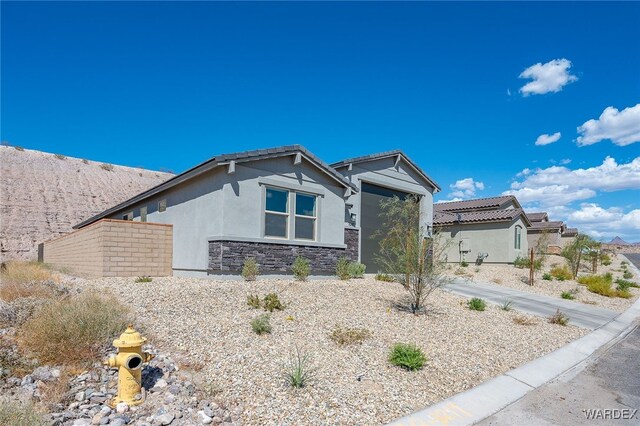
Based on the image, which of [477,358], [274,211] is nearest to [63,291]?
[274,211]

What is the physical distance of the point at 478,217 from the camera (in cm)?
2756

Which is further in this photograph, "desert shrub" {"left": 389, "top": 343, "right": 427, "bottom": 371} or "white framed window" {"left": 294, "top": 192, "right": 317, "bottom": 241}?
"white framed window" {"left": 294, "top": 192, "right": 317, "bottom": 241}

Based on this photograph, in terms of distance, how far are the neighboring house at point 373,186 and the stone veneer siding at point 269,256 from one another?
2.22m

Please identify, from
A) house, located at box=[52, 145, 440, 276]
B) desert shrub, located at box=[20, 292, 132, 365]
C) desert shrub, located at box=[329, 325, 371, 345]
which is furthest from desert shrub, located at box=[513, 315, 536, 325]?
desert shrub, located at box=[20, 292, 132, 365]

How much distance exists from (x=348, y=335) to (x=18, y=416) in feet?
15.2

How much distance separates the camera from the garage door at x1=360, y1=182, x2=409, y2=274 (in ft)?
57.5

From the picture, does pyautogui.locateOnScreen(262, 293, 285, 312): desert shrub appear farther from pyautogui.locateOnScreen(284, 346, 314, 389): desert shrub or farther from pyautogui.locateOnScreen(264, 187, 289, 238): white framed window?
pyautogui.locateOnScreen(264, 187, 289, 238): white framed window

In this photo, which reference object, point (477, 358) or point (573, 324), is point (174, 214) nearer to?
point (477, 358)

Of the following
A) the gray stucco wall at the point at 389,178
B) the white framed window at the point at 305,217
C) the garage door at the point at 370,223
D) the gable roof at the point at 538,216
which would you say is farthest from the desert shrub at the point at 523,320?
the gable roof at the point at 538,216

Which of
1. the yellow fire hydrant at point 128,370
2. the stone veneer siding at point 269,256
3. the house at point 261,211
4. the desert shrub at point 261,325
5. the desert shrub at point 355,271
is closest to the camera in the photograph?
the yellow fire hydrant at point 128,370

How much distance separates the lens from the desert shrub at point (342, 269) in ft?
46.8

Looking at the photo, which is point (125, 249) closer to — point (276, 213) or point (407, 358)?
point (276, 213)

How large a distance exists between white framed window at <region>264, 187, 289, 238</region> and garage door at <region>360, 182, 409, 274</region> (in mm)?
4782

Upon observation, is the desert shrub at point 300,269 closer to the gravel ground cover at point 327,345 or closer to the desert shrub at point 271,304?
the gravel ground cover at point 327,345
